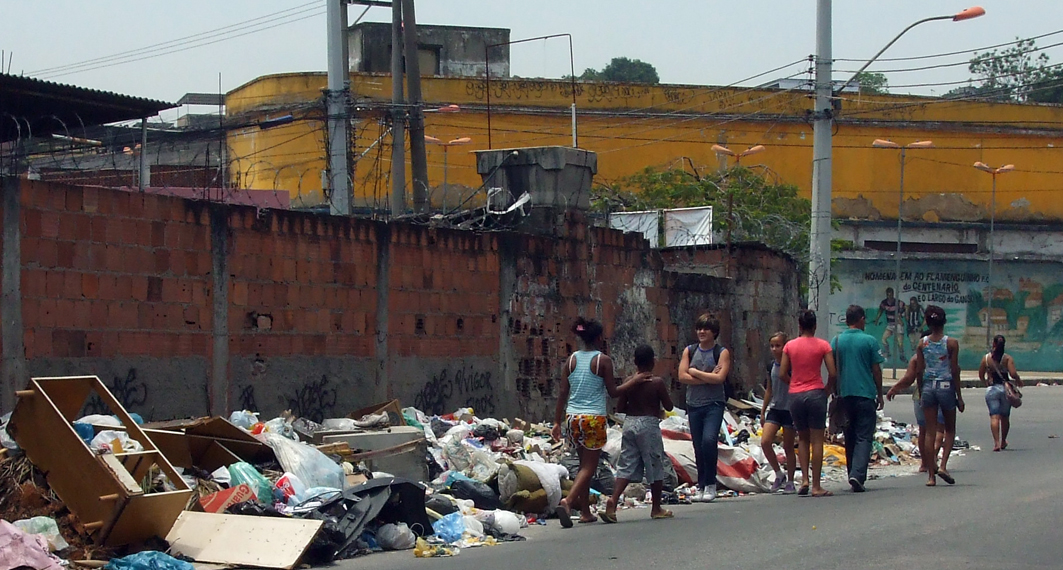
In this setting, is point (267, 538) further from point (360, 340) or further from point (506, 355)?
point (506, 355)

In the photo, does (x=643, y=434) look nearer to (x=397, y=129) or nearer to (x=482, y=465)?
(x=482, y=465)

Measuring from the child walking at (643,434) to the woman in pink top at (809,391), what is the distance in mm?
1776

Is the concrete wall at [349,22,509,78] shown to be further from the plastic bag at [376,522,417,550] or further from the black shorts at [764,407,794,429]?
the plastic bag at [376,522,417,550]

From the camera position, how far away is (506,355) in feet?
50.6

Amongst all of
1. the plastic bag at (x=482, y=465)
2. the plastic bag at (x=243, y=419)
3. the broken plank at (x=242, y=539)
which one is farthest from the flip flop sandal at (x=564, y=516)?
the plastic bag at (x=243, y=419)

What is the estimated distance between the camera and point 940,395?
1213 cm

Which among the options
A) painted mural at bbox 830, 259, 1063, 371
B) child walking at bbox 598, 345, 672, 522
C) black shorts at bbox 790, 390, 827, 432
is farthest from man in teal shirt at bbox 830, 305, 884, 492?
painted mural at bbox 830, 259, 1063, 371

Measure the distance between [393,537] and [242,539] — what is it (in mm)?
1257

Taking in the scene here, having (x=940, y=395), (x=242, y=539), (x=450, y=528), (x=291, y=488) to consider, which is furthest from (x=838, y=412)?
(x=242, y=539)

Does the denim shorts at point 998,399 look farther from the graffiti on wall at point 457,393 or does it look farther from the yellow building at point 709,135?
the yellow building at point 709,135

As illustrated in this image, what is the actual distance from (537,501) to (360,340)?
3.78 metres

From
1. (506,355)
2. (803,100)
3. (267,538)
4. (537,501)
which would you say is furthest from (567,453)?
(803,100)

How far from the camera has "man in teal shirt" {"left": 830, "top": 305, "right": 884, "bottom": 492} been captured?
1166 cm

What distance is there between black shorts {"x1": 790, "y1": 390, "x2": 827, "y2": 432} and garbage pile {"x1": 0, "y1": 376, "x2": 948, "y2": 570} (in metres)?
1.24
